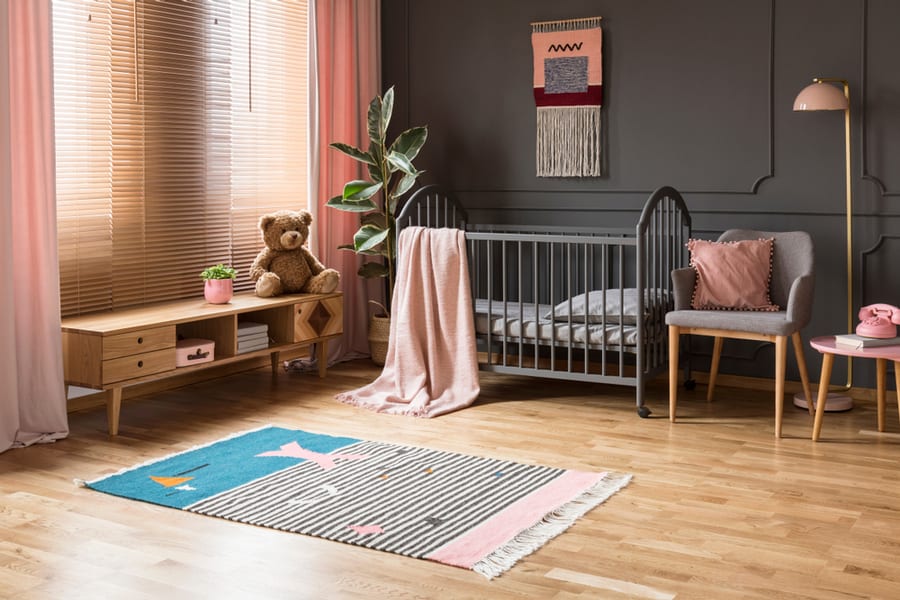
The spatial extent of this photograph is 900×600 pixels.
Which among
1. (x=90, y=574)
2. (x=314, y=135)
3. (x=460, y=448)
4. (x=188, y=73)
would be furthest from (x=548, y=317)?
(x=90, y=574)

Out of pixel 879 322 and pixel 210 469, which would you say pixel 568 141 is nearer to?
pixel 879 322

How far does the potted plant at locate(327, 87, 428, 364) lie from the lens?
189 inches

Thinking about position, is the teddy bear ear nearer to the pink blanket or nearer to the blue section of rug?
the pink blanket

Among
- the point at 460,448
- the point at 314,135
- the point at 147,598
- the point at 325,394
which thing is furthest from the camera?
the point at 314,135

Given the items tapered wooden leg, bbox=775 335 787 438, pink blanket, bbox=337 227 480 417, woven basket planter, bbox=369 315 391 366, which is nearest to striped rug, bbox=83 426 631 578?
pink blanket, bbox=337 227 480 417

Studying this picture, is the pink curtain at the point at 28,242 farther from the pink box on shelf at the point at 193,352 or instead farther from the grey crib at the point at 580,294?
the grey crib at the point at 580,294

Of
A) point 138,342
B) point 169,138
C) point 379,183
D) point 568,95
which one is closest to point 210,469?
point 138,342

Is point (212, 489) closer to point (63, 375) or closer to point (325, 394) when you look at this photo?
point (63, 375)

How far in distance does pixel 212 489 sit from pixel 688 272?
2.09 meters

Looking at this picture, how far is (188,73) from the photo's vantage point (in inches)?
176

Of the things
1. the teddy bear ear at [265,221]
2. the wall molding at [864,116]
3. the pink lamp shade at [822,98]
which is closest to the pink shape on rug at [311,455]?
the teddy bear ear at [265,221]

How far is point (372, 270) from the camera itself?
5.06m

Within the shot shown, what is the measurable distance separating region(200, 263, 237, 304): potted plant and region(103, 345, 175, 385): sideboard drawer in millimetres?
415

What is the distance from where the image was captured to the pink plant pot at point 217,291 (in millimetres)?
4285
